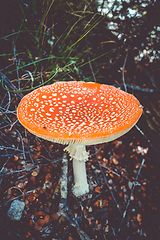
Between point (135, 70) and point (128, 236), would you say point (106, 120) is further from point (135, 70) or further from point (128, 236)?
point (135, 70)

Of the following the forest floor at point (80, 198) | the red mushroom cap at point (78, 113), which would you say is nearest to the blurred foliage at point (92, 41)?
the red mushroom cap at point (78, 113)

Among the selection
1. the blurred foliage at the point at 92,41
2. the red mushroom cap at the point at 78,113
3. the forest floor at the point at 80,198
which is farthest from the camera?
the blurred foliage at the point at 92,41

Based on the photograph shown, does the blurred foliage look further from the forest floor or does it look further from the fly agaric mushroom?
the forest floor

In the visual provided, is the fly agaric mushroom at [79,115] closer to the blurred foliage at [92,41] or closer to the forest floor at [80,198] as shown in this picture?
the forest floor at [80,198]

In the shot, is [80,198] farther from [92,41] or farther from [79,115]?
[92,41]

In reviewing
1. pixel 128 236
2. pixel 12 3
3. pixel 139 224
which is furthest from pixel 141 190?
pixel 12 3

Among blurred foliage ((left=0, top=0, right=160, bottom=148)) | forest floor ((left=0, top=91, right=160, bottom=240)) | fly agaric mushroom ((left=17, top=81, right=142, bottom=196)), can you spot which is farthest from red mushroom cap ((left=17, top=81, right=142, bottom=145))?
forest floor ((left=0, top=91, right=160, bottom=240))
